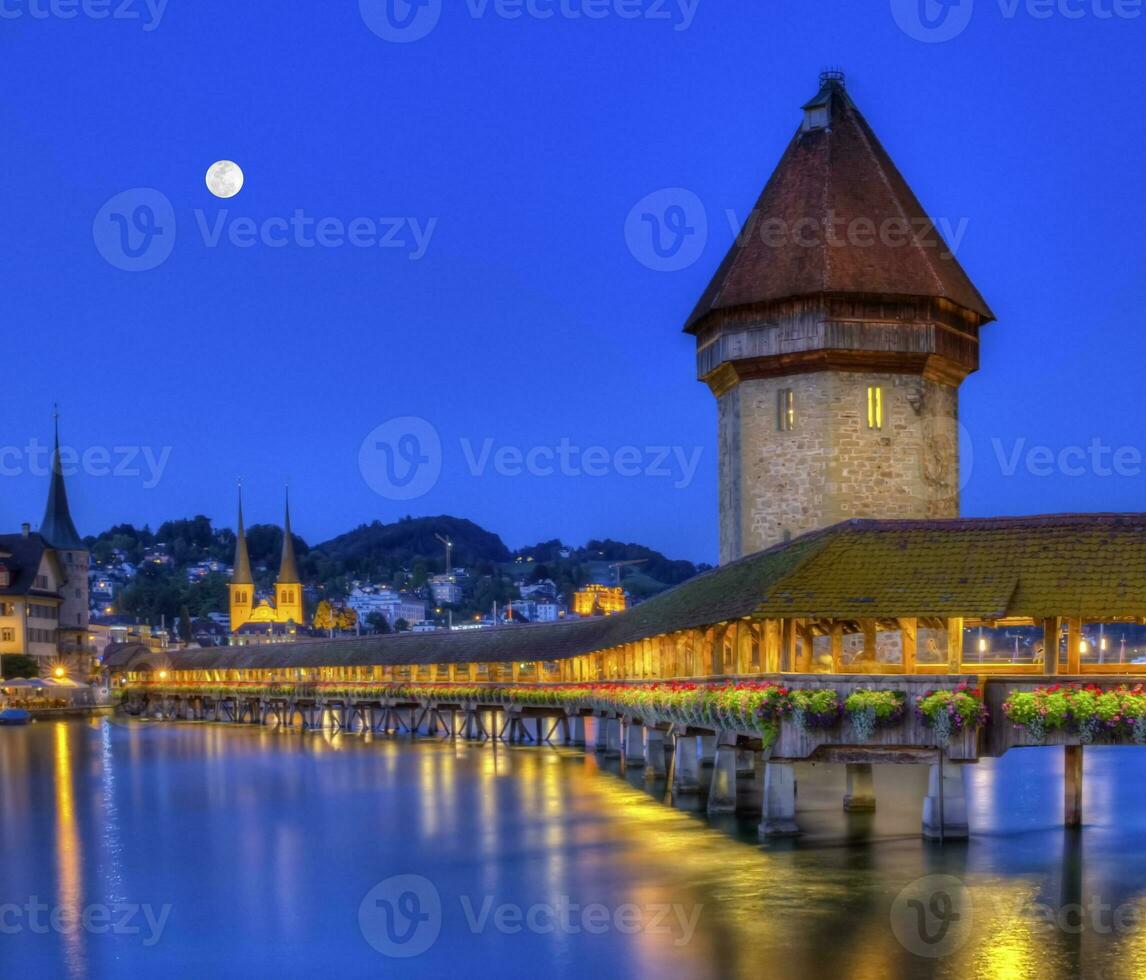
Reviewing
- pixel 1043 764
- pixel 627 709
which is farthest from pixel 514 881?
pixel 1043 764

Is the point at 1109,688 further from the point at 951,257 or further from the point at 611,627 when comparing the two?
the point at 611,627

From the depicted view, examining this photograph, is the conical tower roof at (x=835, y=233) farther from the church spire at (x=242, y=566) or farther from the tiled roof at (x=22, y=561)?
the church spire at (x=242, y=566)

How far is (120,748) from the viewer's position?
6875 cm

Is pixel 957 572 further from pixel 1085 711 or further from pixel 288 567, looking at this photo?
pixel 288 567

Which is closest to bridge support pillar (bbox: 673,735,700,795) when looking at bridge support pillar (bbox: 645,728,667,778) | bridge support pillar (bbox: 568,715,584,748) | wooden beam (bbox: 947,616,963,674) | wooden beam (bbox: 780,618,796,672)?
bridge support pillar (bbox: 645,728,667,778)

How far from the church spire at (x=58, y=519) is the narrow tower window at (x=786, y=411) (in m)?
98.5

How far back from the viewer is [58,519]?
131 metres

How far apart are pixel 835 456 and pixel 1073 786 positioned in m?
14.3

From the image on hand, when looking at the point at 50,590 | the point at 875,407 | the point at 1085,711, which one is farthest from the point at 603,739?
the point at 50,590

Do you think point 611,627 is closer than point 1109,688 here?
No

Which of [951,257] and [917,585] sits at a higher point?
[951,257]

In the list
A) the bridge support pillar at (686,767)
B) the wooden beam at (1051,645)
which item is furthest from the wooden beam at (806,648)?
the bridge support pillar at (686,767)

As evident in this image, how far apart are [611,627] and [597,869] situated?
1115 inches

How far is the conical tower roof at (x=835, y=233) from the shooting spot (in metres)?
42.8
